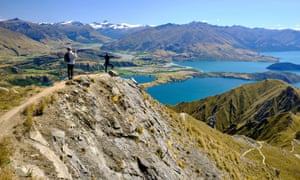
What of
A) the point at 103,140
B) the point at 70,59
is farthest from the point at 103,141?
the point at 70,59

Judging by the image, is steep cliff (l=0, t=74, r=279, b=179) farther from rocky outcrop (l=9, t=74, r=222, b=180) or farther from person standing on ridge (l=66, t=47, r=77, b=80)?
person standing on ridge (l=66, t=47, r=77, b=80)

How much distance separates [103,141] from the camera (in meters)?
22.4

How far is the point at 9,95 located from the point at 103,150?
462 inches

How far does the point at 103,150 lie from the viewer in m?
21.7

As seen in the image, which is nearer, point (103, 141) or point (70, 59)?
point (103, 141)

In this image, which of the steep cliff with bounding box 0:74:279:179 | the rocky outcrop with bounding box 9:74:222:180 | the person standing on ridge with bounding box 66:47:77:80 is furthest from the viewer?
the person standing on ridge with bounding box 66:47:77:80

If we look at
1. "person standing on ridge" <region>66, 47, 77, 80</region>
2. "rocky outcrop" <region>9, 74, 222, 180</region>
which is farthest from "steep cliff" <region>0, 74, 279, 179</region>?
"person standing on ridge" <region>66, 47, 77, 80</region>

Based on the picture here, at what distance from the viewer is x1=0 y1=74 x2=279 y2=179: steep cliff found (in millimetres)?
17391

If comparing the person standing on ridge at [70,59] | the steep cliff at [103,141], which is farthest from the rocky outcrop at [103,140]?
the person standing on ridge at [70,59]

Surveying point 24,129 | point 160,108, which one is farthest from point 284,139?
point 24,129

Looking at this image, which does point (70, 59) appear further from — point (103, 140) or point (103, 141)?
point (103, 141)

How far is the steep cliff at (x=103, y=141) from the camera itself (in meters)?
17.4

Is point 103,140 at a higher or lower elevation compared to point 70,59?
lower

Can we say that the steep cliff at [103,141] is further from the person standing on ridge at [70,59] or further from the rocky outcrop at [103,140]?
the person standing on ridge at [70,59]
